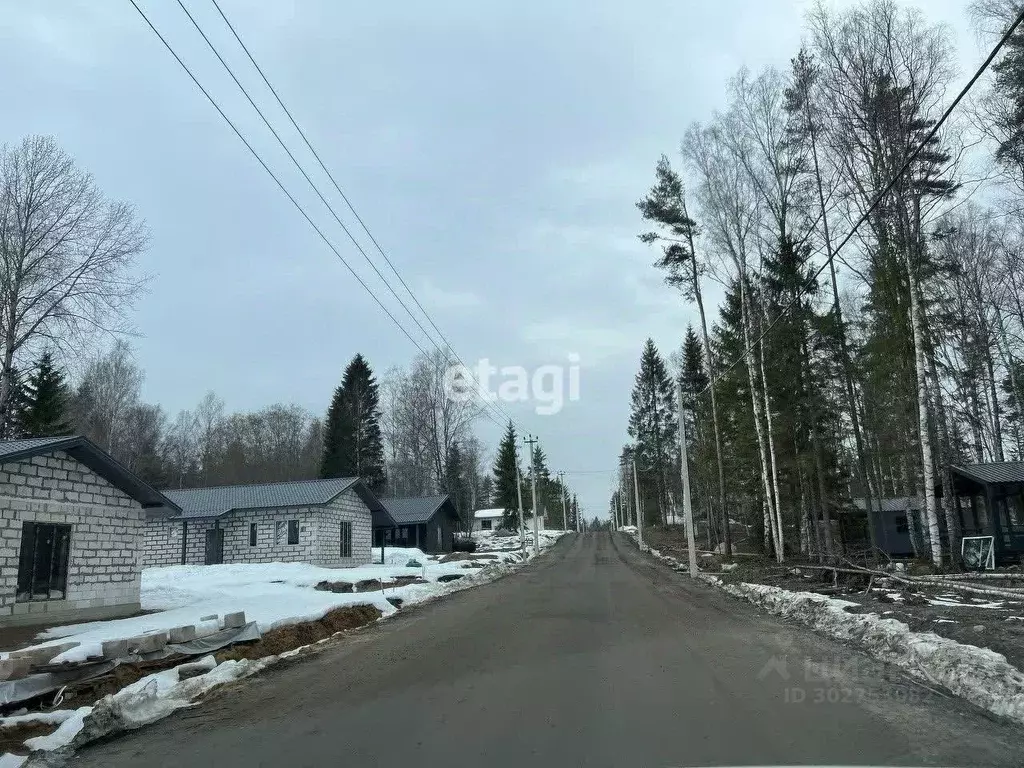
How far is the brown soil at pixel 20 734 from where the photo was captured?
22.4 feet

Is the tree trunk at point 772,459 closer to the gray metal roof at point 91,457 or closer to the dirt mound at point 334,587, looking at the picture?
the dirt mound at point 334,587

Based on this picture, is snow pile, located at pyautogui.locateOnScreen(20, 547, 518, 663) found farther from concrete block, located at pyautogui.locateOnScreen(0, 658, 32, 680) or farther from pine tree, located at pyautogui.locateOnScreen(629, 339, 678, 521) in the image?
pine tree, located at pyautogui.locateOnScreen(629, 339, 678, 521)

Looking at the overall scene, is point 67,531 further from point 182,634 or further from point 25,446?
point 182,634

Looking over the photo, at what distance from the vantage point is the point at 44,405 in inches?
1736

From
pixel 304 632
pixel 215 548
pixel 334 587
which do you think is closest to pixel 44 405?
pixel 215 548

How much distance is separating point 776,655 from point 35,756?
8539mm

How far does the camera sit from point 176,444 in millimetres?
78750

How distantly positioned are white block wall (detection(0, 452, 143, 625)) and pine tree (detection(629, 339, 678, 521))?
5888 cm

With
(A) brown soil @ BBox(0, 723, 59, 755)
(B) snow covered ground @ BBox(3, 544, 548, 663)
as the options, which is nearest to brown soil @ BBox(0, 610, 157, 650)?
(B) snow covered ground @ BBox(3, 544, 548, 663)

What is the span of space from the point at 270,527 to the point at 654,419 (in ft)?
158

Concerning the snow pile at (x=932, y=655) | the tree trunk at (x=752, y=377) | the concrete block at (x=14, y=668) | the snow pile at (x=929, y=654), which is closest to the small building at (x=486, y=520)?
the tree trunk at (x=752, y=377)

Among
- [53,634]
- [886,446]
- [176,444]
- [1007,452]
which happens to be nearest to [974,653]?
[53,634]

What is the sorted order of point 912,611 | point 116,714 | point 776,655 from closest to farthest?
1. point 116,714
2. point 776,655
3. point 912,611

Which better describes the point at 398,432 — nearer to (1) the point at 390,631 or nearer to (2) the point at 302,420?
(2) the point at 302,420
